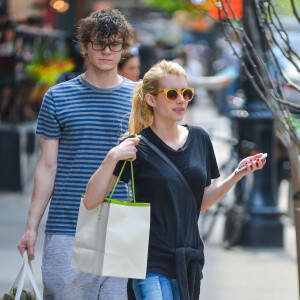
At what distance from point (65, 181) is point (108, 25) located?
79 cm

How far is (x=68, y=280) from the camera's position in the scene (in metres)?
4.01

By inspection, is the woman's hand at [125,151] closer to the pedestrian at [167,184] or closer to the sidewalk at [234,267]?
the pedestrian at [167,184]

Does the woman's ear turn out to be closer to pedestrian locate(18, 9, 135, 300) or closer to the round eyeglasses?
pedestrian locate(18, 9, 135, 300)

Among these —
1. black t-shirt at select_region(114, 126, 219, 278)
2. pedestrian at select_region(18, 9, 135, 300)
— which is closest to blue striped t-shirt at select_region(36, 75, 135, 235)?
pedestrian at select_region(18, 9, 135, 300)

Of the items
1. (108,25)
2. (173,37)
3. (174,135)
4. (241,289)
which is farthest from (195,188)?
(173,37)

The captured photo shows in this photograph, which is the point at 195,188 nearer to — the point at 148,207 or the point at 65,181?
the point at 148,207

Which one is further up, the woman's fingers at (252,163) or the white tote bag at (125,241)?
the woman's fingers at (252,163)

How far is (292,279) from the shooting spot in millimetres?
7293

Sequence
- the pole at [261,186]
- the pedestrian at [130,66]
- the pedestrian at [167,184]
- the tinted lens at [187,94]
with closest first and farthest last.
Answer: the pedestrian at [167,184]
the tinted lens at [187,94]
the pedestrian at [130,66]
the pole at [261,186]

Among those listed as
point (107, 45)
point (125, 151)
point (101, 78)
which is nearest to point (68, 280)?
point (125, 151)

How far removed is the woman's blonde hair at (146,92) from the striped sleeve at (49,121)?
0.41 m

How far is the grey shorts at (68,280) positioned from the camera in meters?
4.02

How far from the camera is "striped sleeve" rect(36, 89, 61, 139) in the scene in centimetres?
409

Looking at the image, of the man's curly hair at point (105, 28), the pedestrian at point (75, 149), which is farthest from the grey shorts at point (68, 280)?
the man's curly hair at point (105, 28)
